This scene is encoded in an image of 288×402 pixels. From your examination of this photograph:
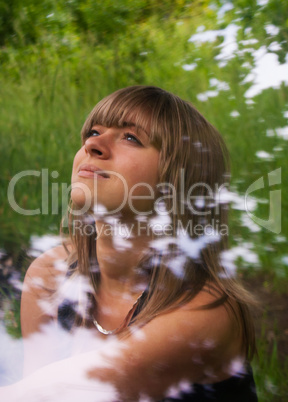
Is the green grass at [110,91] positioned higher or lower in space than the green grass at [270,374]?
higher

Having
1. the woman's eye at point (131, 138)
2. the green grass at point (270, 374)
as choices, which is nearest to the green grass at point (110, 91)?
the green grass at point (270, 374)

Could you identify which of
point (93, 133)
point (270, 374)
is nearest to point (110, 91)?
point (93, 133)

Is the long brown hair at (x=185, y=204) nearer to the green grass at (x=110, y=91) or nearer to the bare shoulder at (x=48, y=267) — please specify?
the green grass at (x=110, y=91)

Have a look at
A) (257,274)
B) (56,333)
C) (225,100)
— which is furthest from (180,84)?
(56,333)

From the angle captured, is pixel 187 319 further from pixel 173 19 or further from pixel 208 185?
pixel 173 19

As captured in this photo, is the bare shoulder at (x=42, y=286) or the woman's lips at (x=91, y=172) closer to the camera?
the woman's lips at (x=91, y=172)

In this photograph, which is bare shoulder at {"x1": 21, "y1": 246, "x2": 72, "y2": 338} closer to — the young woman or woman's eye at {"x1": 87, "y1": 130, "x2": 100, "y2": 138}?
the young woman

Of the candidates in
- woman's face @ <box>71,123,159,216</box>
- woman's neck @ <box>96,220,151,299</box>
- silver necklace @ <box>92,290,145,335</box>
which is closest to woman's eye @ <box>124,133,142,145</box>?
woman's face @ <box>71,123,159,216</box>

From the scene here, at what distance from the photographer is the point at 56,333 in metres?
0.66

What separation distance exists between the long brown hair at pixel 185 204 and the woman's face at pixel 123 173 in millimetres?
14

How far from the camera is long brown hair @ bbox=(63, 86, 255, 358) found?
58 cm

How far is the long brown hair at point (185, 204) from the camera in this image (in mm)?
584

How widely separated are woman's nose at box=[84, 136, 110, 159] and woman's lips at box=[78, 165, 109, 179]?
2 centimetres

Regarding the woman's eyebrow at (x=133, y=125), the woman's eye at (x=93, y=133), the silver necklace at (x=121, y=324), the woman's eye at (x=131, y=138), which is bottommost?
the silver necklace at (x=121, y=324)
